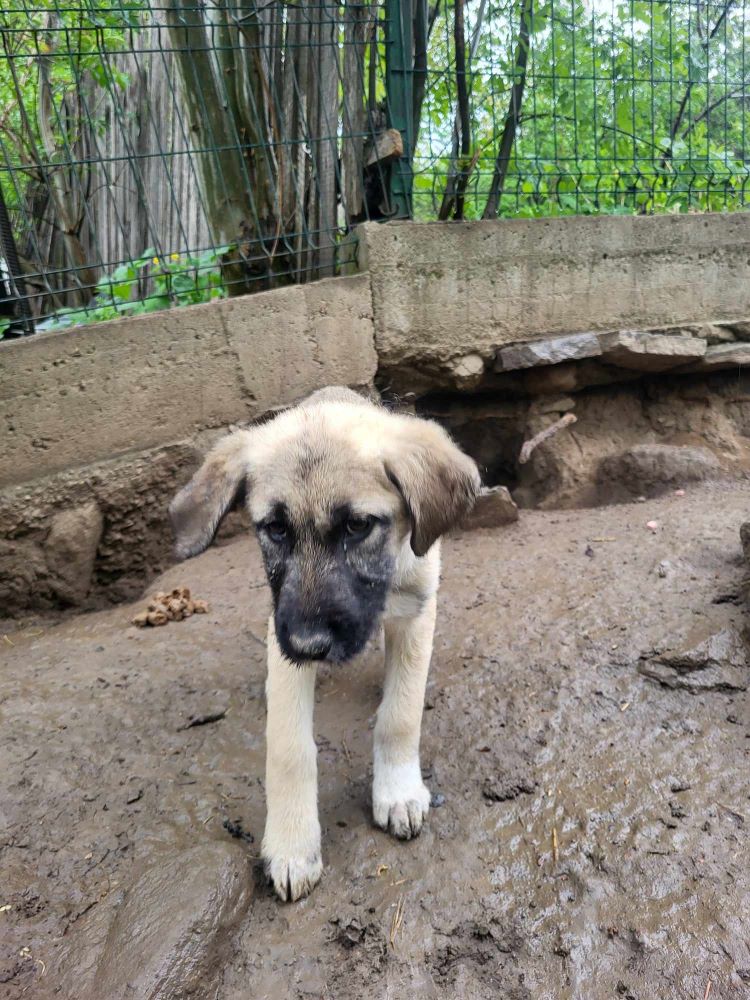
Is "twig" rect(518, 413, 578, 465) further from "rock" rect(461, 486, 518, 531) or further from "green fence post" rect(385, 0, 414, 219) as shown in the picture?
"green fence post" rect(385, 0, 414, 219)

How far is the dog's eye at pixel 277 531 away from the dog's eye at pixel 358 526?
21cm

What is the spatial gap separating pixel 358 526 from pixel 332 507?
12cm

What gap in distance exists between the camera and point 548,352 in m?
5.51

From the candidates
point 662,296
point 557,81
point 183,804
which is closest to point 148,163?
point 557,81

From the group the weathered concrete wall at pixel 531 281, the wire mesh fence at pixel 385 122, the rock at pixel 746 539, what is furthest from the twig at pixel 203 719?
the weathered concrete wall at pixel 531 281

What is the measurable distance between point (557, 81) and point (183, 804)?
18.6 feet


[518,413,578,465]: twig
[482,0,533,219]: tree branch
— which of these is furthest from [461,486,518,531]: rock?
[482,0,533,219]: tree branch

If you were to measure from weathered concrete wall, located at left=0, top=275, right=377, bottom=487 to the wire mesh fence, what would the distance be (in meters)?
0.34

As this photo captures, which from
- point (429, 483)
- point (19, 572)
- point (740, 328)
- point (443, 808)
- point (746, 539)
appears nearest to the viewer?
point (429, 483)

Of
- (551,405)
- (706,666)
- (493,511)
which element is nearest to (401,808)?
(706,666)

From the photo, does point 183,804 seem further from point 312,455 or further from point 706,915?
point 706,915

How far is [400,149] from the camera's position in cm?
527

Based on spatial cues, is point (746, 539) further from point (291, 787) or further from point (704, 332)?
point (704, 332)

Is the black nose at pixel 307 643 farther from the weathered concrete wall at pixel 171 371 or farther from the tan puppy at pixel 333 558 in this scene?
the weathered concrete wall at pixel 171 371
